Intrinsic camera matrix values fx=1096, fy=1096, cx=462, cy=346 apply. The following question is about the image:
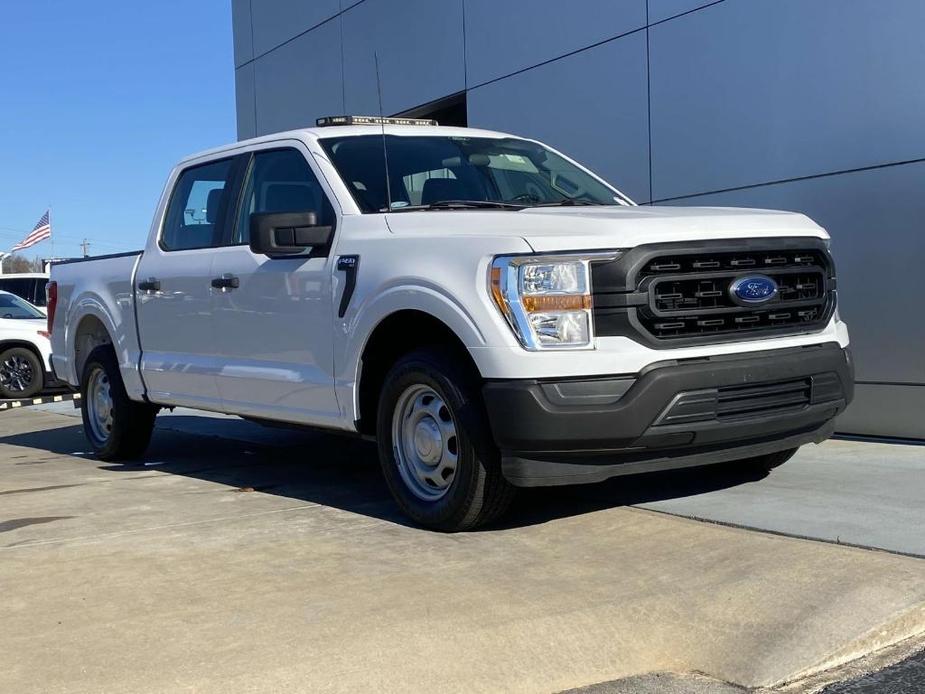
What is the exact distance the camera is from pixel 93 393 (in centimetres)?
831

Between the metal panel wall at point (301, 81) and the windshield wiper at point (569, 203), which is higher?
the metal panel wall at point (301, 81)

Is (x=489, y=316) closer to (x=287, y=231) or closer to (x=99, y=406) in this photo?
(x=287, y=231)

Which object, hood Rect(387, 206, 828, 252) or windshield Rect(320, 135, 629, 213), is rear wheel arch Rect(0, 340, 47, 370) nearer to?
windshield Rect(320, 135, 629, 213)

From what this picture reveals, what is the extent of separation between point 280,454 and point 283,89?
9125 mm

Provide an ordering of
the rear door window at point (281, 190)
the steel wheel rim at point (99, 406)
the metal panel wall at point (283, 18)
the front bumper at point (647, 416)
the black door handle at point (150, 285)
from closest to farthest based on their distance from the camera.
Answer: the front bumper at point (647, 416) → the rear door window at point (281, 190) → the black door handle at point (150, 285) → the steel wheel rim at point (99, 406) → the metal panel wall at point (283, 18)

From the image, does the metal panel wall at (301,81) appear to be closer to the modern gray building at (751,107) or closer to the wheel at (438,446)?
the modern gray building at (751,107)

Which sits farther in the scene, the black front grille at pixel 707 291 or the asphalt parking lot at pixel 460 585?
the black front grille at pixel 707 291

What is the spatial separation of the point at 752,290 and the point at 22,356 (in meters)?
12.9

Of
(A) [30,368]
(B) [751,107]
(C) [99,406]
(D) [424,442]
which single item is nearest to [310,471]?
(C) [99,406]

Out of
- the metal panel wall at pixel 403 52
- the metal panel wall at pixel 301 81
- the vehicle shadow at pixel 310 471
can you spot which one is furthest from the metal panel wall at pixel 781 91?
the metal panel wall at pixel 301 81

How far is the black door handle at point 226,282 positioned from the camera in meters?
6.39

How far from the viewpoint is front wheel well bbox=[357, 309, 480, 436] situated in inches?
204

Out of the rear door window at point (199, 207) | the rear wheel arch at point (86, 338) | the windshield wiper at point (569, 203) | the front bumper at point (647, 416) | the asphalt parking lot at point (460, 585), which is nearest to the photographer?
the asphalt parking lot at point (460, 585)

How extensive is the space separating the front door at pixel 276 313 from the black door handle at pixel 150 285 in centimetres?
76
